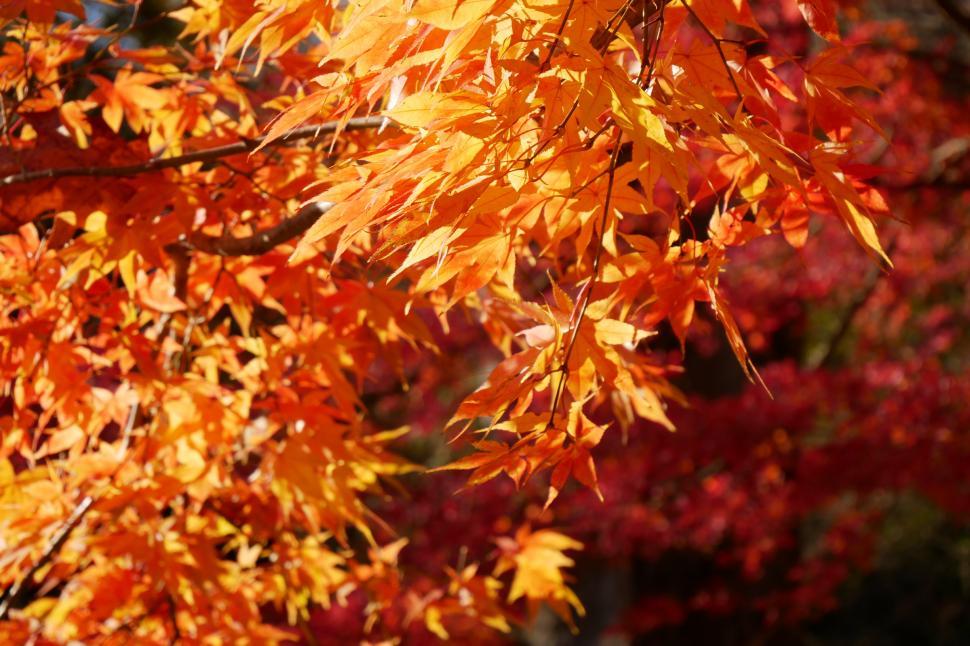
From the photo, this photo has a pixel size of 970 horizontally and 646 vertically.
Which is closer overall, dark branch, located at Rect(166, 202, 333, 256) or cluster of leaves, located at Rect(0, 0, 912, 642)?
cluster of leaves, located at Rect(0, 0, 912, 642)

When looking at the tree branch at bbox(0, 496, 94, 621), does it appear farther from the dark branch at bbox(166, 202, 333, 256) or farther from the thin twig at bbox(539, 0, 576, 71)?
the thin twig at bbox(539, 0, 576, 71)

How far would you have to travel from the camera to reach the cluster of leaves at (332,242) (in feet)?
3.22

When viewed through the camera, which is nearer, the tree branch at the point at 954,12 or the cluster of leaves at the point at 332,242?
the cluster of leaves at the point at 332,242

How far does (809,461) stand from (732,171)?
3.17m

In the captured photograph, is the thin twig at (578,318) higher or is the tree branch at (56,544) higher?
the thin twig at (578,318)

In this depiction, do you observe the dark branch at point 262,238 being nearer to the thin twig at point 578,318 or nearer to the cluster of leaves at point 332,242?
the cluster of leaves at point 332,242

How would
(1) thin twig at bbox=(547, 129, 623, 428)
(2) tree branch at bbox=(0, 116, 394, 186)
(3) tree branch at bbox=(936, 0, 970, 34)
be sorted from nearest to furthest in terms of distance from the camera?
(1) thin twig at bbox=(547, 129, 623, 428)
(2) tree branch at bbox=(0, 116, 394, 186)
(3) tree branch at bbox=(936, 0, 970, 34)

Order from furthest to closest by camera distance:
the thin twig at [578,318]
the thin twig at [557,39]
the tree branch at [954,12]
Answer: the tree branch at [954,12] → the thin twig at [578,318] → the thin twig at [557,39]

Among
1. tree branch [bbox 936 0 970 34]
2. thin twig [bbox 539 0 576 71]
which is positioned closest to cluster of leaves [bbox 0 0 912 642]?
thin twig [bbox 539 0 576 71]

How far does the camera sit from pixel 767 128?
119 centimetres

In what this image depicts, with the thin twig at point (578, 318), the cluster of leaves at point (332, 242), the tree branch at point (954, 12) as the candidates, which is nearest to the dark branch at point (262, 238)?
the cluster of leaves at point (332, 242)

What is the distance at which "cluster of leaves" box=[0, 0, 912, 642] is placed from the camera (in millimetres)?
980

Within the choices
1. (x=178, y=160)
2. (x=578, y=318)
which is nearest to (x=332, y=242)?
(x=178, y=160)

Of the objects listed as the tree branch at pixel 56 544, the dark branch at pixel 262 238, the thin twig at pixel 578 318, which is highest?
the thin twig at pixel 578 318
